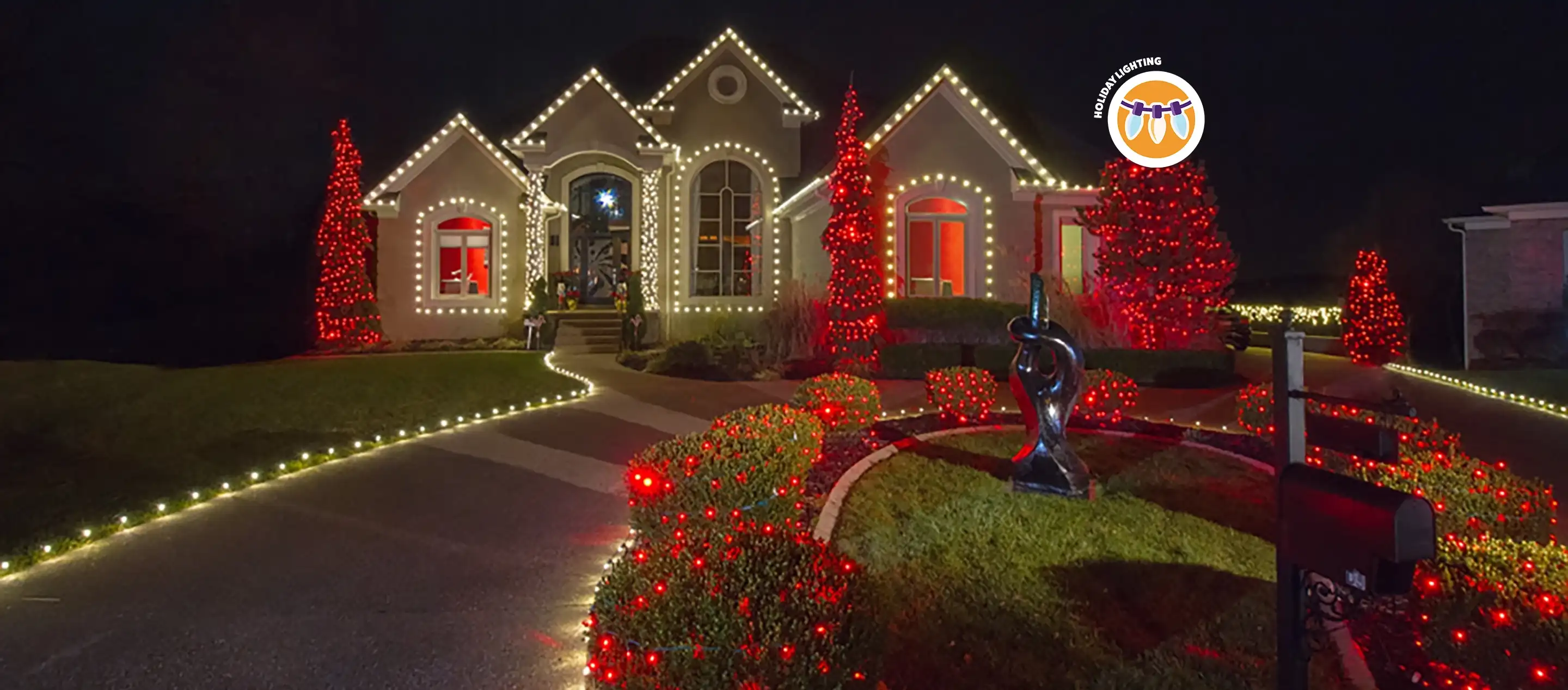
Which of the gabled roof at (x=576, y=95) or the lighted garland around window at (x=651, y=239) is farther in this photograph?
the lighted garland around window at (x=651, y=239)

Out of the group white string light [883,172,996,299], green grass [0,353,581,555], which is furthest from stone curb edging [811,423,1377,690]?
white string light [883,172,996,299]

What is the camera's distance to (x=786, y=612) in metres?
3.07

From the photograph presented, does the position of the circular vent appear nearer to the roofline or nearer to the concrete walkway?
the concrete walkway

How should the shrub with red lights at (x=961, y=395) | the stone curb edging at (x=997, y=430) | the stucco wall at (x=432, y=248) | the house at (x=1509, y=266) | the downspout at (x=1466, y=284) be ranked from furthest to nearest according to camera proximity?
the stucco wall at (x=432, y=248)
the downspout at (x=1466, y=284)
the house at (x=1509, y=266)
the shrub with red lights at (x=961, y=395)
the stone curb edging at (x=997, y=430)

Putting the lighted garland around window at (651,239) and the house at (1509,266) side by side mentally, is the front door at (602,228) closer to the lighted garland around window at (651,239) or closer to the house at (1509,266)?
the lighted garland around window at (651,239)

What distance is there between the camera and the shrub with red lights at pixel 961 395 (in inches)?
374

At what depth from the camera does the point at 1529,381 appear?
13289 mm

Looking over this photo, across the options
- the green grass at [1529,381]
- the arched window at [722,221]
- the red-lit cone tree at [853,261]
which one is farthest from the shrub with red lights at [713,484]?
the arched window at [722,221]

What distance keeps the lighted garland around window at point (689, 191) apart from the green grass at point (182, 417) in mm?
4976

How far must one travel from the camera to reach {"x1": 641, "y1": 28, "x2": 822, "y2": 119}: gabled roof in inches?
741

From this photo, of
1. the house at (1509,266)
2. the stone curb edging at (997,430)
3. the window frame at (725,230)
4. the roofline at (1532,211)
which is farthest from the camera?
the window frame at (725,230)

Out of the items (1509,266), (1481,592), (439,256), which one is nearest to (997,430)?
(1481,592)

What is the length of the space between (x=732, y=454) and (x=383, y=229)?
1645cm

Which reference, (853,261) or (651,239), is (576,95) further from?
(853,261)
